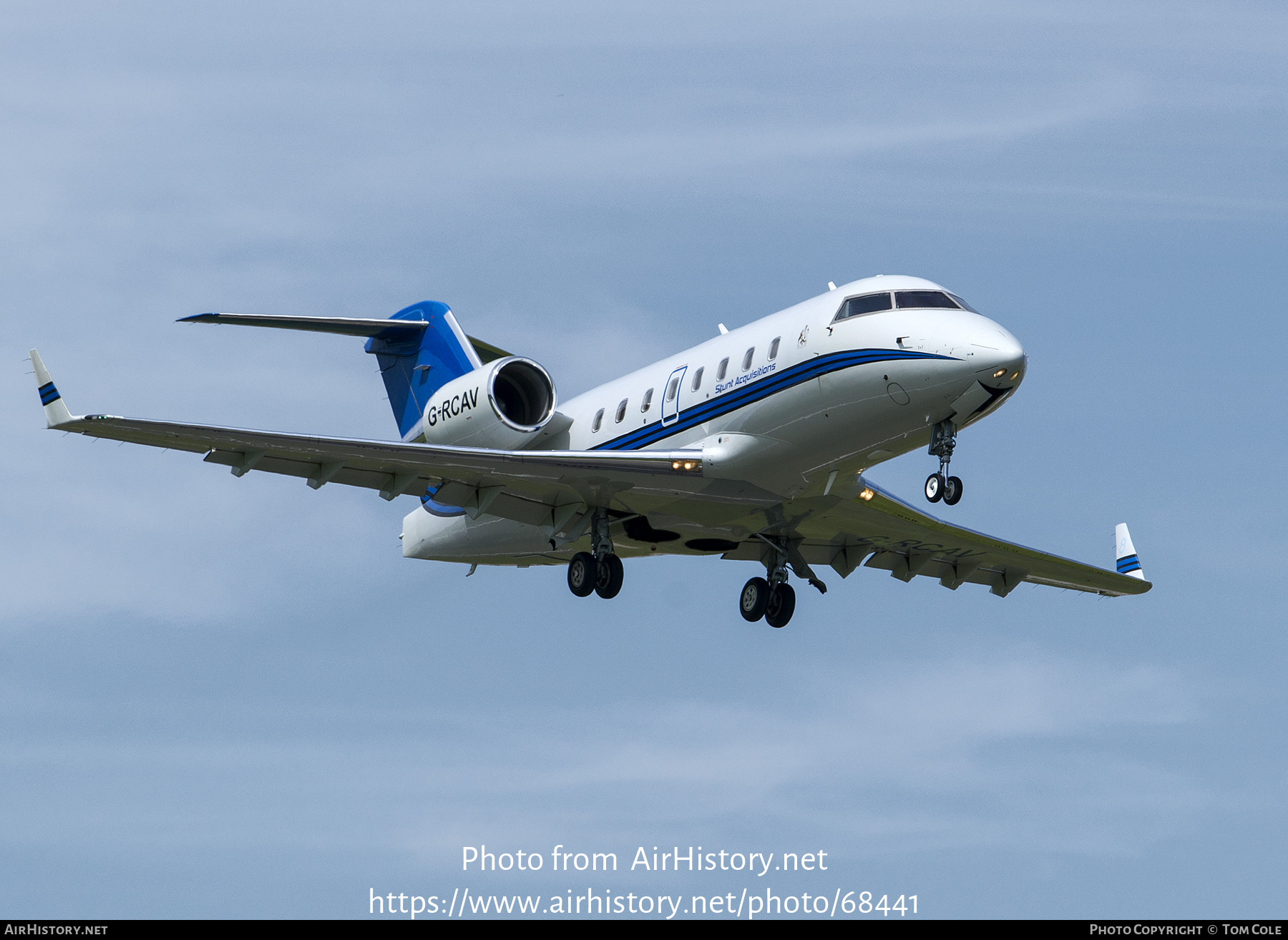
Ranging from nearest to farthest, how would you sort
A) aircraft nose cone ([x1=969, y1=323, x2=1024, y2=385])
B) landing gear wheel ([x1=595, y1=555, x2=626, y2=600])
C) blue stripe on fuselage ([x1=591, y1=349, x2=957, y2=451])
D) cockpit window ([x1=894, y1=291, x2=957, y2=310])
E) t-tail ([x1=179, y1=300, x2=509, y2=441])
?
aircraft nose cone ([x1=969, y1=323, x2=1024, y2=385]), blue stripe on fuselage ([x1=591, y1=349, x2=957, y2=451]), cockpit window ([x1=894, y1=291, x2=957, y2=310]), landing gear wheel ([x1=595, y1=555, x2=626, y2=600]), t-tail ([x1=179, y1=300, x2=509, y2=441])

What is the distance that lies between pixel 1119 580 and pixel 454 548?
1205 cm

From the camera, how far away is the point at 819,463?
1019 inches

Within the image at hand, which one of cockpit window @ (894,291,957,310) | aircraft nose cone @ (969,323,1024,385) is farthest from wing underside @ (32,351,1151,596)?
aircraft nose cone @ (969,323,1024,385)

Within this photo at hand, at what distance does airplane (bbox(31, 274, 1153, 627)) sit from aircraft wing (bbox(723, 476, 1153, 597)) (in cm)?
5

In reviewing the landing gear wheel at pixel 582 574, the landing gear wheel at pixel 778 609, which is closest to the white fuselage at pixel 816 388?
the landing gear wheel at pixel 582 574

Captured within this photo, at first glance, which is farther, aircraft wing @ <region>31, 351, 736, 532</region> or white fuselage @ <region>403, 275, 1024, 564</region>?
aircraft wing @ <region>31, 351, 736, 532</region>

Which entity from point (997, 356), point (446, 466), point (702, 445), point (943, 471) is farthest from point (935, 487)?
point (446, 466)

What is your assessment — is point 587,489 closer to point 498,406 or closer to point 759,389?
point 498,406

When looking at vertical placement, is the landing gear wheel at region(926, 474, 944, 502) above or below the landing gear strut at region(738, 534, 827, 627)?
below

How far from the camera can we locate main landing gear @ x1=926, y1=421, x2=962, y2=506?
24.0 m

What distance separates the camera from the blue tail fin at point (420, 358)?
1275 inches

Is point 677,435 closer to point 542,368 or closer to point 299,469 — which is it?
point 542,368

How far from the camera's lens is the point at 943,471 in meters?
24.3

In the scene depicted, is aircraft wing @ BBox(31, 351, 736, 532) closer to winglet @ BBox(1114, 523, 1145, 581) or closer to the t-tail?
the t-tail
